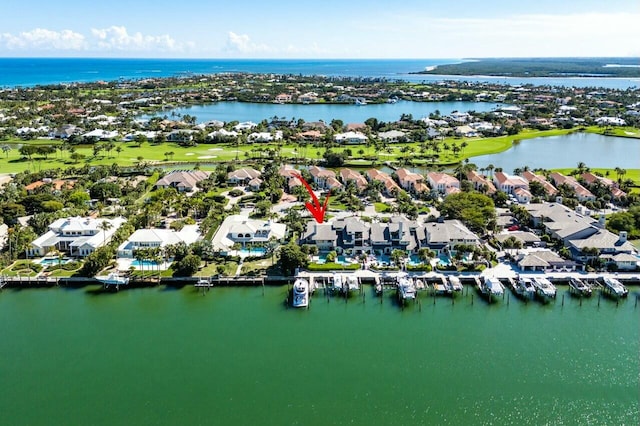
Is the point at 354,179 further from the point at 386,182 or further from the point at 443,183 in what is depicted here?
the point at 443,183

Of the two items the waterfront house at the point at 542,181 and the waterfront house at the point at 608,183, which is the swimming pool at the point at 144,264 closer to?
the waterfront house at the point at 542,181

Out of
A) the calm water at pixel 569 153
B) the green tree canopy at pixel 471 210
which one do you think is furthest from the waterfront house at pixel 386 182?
the calm water at pixel 569 153

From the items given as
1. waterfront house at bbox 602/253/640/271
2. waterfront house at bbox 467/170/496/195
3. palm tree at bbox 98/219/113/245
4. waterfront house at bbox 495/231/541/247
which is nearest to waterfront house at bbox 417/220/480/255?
waterfront house at bbox 495/231/541/247

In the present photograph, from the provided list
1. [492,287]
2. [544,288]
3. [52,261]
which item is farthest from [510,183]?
[52,261]

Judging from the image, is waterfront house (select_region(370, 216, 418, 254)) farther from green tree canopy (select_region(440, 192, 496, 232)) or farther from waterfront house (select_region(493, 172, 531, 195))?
waterfront house (select_region(493, 172, 531, 195))

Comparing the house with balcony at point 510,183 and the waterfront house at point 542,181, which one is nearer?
the waterfront house at point 542,181

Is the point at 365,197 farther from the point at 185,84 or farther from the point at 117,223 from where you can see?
the point at 185,84
